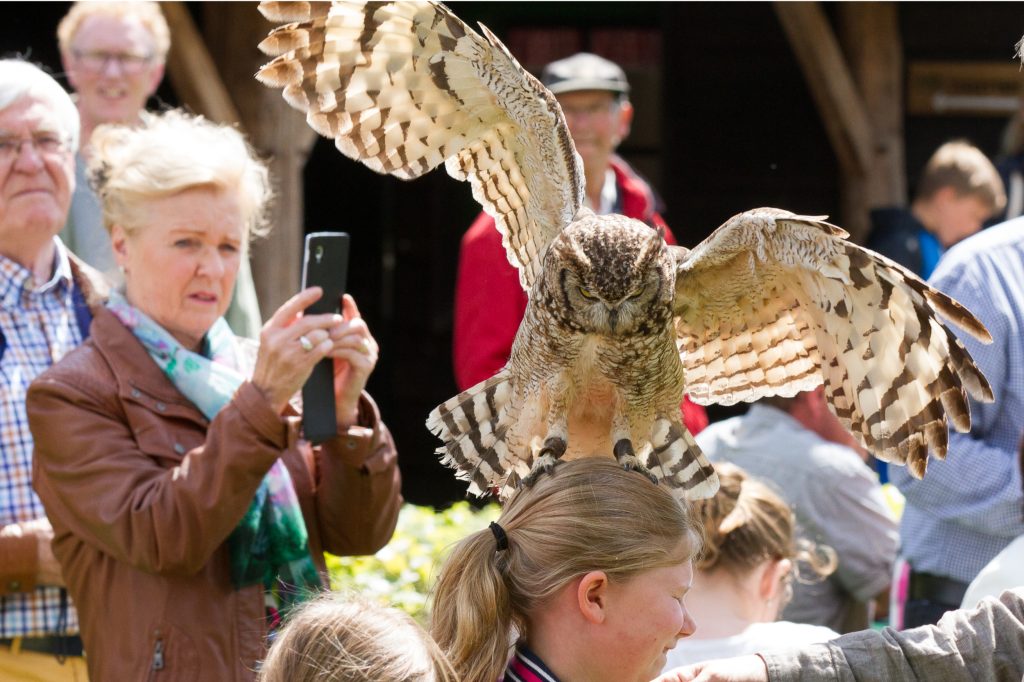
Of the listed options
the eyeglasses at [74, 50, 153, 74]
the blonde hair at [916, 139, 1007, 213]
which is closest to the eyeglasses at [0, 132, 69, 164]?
the eyeglasses at [74, 50, 153, 74]

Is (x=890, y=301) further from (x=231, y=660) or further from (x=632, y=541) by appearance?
(x=231, y=660)

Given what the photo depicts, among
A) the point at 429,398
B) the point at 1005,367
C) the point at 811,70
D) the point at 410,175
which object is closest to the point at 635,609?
the point at 410,175

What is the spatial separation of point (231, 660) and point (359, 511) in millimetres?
462

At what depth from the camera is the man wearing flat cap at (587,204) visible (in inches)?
172

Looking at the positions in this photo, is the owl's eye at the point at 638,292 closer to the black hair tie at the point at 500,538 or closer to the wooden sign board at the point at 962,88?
the black hair tie at the point at 500,538

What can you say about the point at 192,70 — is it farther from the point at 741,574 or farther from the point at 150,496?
the point at 741,574

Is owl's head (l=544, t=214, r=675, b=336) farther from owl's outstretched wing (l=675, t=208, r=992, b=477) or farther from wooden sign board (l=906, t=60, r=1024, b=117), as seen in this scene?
wooden sign board (l=906, t=60, r=1024, b=117)

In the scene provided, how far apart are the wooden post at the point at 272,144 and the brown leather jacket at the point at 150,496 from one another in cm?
358

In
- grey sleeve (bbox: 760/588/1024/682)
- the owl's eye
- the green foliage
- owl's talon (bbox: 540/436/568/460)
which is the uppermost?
the owl's eye

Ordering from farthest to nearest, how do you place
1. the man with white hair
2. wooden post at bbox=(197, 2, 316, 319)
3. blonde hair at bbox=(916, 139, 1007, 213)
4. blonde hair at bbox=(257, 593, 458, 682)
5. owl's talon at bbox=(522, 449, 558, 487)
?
1. blonde hair at bbox=(916, 139, 1007, 213)
2. wooden post at bbox=(197, 2, 316, 319)
3. the man with white hair
4. owl's talon at bbox=(522, 449, 558, 487)
5. blonde hair at bbox=(257, 593, 458, 682)

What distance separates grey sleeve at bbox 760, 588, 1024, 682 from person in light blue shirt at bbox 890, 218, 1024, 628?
1.38 metres

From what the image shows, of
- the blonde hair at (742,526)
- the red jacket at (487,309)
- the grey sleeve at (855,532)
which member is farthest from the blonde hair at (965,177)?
the blonde hair at (742,526)

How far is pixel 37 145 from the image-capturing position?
355 centimetres

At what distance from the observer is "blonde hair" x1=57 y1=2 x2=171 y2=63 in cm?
447
